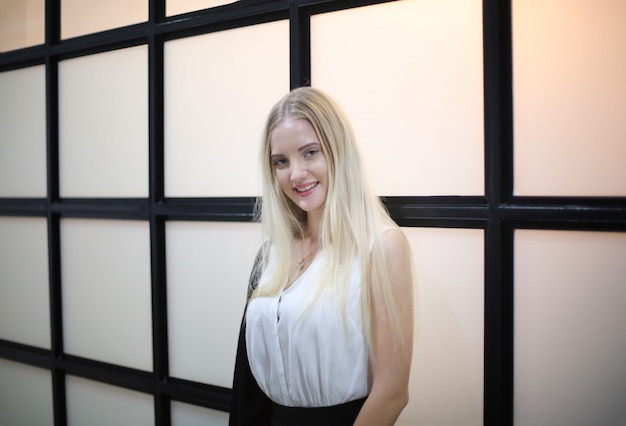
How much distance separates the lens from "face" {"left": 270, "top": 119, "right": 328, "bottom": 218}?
4.00 ft

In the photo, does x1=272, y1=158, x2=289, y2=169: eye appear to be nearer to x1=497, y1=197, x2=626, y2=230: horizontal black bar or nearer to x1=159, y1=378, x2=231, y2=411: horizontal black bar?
x1=497, y1=197, x2=626, y2=230: horizontal black bar

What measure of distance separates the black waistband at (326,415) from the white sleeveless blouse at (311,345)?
0.01m

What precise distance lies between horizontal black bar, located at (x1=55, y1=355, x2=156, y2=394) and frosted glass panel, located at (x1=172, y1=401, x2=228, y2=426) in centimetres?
13

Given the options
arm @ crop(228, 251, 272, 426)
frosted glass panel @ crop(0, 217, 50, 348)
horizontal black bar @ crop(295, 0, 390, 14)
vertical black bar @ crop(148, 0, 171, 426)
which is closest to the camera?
arm @ crop(228, 251, 272, 426)

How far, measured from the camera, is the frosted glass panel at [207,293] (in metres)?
1.77

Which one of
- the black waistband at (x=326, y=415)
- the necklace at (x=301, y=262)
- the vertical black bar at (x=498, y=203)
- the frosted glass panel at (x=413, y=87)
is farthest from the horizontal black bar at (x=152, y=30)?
the black waistband at (x=326, y=415)

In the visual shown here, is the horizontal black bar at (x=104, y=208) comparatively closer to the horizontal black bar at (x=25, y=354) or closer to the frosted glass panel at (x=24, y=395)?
the horizontal black bar at (x=25, y=354)

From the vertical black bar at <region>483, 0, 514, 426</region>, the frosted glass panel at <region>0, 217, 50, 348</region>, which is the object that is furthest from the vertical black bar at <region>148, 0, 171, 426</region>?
the vertical black bar at <region>483, 0, 514, 426</region>

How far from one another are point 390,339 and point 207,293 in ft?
2.94

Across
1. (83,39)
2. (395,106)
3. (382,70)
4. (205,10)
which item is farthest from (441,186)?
(83,39)

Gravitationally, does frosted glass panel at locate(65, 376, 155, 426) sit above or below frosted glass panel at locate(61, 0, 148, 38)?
below

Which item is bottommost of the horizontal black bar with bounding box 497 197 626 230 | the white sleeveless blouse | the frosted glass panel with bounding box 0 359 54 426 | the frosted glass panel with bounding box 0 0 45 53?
the frosted glass panel with bounding box 0 359 54 426

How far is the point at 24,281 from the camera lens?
2289 mm

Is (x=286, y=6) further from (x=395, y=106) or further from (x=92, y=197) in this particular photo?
(x=92, y=197)
